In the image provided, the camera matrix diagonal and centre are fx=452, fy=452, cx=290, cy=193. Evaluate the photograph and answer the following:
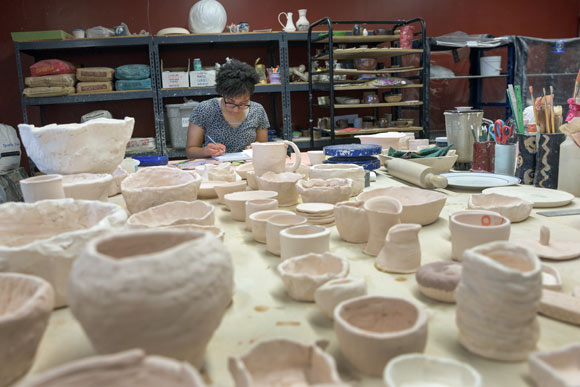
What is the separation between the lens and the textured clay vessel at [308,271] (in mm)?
897

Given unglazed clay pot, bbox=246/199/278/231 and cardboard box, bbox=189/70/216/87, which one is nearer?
unglazed clay pot, bbox=246/199/278/231

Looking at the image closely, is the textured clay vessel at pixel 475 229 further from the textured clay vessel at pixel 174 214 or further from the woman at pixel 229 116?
the woman at pixel 229 116

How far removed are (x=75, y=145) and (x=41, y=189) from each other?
1.08ft

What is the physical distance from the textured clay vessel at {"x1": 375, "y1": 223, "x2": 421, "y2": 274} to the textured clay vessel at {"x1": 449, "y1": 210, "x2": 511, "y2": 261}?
0.31ft

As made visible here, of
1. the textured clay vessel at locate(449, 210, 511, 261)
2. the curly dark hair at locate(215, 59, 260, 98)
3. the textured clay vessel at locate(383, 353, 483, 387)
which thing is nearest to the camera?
the textured clay vessel at locate(383, 353, 483, 387)

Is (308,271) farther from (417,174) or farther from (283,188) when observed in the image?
(417,174)

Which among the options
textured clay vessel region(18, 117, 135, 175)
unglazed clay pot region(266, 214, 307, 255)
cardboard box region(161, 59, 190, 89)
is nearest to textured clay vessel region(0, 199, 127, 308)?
unglazed clay pot region(266, 214, 307, 255)

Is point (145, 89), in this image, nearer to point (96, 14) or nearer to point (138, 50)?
point (138, 50)

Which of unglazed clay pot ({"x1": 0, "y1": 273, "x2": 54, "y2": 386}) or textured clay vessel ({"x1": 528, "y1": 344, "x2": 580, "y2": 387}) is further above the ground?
unglazed clay pot ({"x1": 0, "y1": 273, "x2": 54, "y2": 386})

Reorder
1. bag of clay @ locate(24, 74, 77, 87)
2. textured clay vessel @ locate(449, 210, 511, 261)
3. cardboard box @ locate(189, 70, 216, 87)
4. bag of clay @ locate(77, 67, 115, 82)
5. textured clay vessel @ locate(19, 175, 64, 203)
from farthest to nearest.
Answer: cardboard box @ locate(189, 70, 216, 87)
bag of clay @ locate(77, 67, 115, 82)
bag of clay @ locate(24, 74, 77, 87)
textured clay vessel @ locate(19, 175, 64, 203)
textured clay vessel @ locate(449, 210, 511, 261)

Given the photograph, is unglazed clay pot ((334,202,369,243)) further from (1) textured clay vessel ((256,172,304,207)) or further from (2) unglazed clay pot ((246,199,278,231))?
(1) textured clay vessel ((256,172,304,207))

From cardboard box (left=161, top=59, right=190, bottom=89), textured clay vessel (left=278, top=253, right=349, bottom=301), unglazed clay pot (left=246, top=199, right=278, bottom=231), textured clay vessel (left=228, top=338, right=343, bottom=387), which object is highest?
cardboard box (left=161, top=59, right=190, bottom=89)

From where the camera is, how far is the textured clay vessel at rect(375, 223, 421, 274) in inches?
40.4

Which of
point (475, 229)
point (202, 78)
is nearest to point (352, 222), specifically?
point (475, 229)
